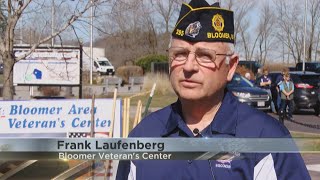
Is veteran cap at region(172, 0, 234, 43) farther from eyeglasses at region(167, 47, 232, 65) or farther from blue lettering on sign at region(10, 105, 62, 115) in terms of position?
blue lettering on sign at region(10, 105, 62, 115)

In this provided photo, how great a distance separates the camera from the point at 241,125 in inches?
88.3

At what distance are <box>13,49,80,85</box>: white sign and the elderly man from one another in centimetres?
1038

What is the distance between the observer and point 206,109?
2.35 metres

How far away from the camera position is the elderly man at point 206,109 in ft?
7.16

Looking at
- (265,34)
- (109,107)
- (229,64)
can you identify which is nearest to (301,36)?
(265,34)

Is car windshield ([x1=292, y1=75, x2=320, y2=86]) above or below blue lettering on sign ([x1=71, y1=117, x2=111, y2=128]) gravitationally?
above

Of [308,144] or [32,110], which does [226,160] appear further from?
[32,110]

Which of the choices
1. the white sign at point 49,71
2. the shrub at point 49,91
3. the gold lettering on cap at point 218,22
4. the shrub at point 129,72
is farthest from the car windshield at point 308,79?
the shrub at point 129,72

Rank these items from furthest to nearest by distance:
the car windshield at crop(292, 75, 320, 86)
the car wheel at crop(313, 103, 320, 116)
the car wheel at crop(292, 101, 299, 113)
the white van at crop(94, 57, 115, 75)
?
the white van at crop(94, 57, 115, 75) < the car windshield at crop(292, 75, 320, 86) < the car wheel at crop(313, 103, 320, 116) < the car wheel at crop(292, 101, 299, 113)

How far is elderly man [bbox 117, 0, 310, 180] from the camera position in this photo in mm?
2184

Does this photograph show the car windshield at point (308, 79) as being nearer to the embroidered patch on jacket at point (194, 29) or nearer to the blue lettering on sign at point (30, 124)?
the blue lettering on sign at point (30, 124)

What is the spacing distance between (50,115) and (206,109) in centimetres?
659

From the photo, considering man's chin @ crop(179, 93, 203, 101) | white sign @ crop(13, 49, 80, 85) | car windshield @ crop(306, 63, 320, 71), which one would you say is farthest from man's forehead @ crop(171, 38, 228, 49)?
car windshield @ crop(306, 63, 320, 71)

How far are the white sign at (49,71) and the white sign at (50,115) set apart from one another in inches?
155
